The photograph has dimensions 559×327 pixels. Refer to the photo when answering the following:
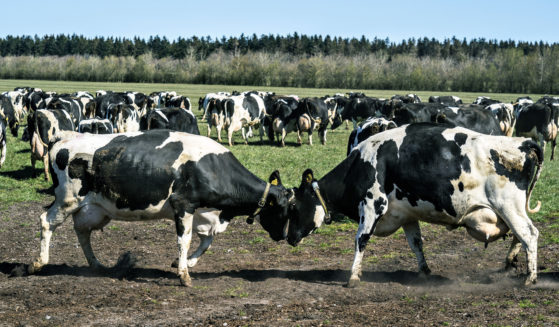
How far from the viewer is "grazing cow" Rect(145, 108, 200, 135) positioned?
20781mm

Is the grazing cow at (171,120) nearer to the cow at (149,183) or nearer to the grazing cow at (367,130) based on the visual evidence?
the grazing cow at (367,130)

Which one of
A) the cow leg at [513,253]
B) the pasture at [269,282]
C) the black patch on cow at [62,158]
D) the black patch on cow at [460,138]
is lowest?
the pasture at [269,282]

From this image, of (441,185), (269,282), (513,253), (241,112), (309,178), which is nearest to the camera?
(441,185)

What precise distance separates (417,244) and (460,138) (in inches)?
68.7

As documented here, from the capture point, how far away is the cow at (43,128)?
17375 mm

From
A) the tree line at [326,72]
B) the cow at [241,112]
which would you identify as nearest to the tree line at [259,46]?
the tree line at [326,72]

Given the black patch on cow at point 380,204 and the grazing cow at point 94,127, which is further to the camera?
the grazing cow at point 94,127

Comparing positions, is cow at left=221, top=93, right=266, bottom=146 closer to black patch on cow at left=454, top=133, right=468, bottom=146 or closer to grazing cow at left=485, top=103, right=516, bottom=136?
grazing cow at left=485, top=103, right=516, bottom=136

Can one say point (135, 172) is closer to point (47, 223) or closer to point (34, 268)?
point (47, 223)

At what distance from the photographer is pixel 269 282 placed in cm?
845

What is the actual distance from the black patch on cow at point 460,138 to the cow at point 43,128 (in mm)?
12614

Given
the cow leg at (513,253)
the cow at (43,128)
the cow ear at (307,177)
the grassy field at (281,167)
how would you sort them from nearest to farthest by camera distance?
the cow leg at (513,253), the cow ear at (307,177), the grassy field at (281,167), the cow at (43,128)

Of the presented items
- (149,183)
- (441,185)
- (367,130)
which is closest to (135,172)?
(149,183)

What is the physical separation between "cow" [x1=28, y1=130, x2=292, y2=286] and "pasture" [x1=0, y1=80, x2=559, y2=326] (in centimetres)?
72
